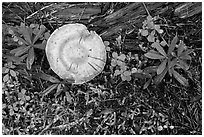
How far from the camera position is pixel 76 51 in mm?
2420

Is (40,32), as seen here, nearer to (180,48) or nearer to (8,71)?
(8,71)

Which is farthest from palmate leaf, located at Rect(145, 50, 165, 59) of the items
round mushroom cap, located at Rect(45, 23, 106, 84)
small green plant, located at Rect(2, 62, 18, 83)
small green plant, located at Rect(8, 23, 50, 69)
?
small green plant, located at Rect(2, 62, 18, 83)

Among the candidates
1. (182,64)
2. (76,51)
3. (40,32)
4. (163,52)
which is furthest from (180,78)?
(40,32)

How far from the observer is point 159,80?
8.00 feet

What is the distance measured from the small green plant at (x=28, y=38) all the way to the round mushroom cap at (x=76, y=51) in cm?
7

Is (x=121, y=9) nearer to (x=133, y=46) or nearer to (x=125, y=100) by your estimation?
(x=133, y=46)

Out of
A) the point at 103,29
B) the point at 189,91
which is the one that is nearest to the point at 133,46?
the point at 103,29

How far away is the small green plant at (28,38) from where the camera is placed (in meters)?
2.43

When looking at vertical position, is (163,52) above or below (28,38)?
below

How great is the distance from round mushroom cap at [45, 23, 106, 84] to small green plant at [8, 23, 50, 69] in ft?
0.22

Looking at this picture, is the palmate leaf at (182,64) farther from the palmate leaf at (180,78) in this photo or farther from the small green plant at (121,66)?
the small green plant at (121,66)

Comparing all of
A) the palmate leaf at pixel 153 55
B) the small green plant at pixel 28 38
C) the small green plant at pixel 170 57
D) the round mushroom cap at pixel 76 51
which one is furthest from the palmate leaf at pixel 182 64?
the small green plant at pixel 28 38

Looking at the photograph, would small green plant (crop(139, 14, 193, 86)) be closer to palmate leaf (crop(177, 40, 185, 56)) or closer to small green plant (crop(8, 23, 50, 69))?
palmate leaf (crop(177, 40, 185, 56))

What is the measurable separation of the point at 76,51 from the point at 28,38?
294 mm
